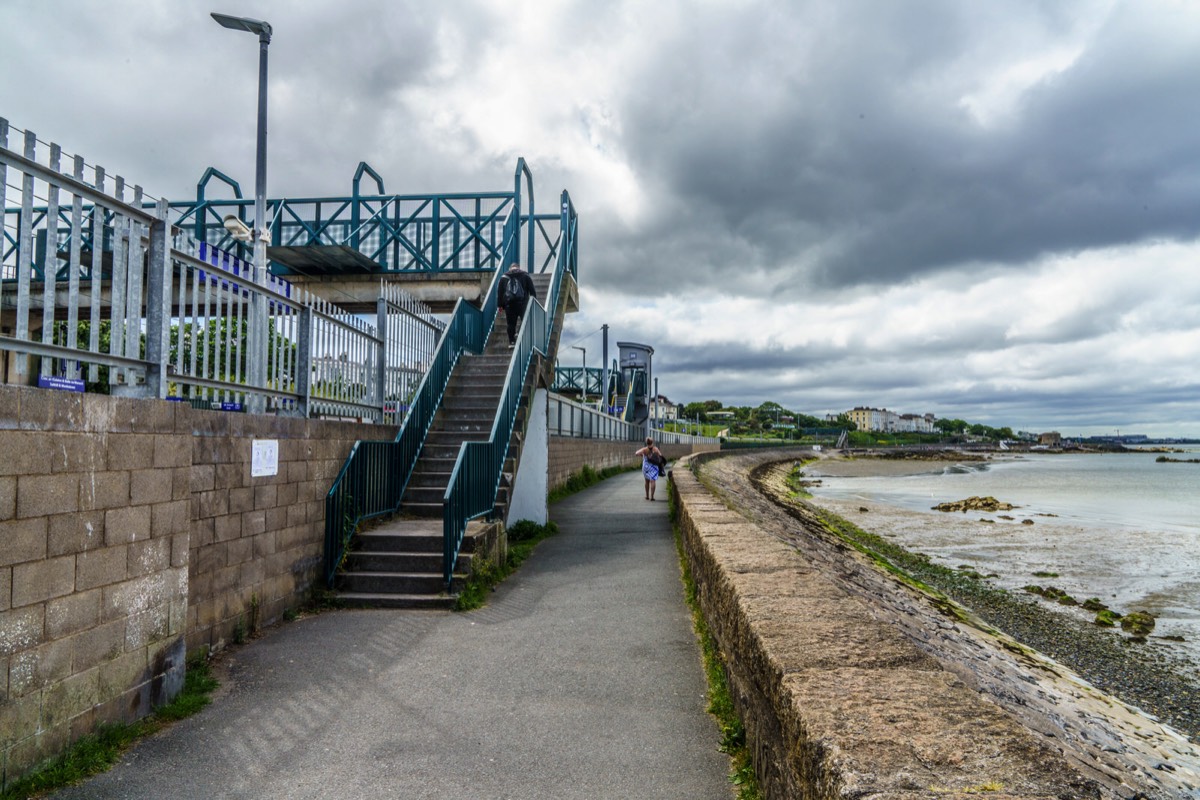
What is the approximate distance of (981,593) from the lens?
11656mm

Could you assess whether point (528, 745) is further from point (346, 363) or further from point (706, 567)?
point (346, 363)

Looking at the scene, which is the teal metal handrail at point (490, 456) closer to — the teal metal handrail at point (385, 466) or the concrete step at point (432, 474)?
the concrete step at point (432, 474)

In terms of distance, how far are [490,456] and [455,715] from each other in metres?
4.99

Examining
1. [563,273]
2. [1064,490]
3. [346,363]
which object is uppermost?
[563,273]

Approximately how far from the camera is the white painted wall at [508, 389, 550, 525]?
1138 cm

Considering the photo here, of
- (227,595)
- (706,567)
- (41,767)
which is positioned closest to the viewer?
(41,767)

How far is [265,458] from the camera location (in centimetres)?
603

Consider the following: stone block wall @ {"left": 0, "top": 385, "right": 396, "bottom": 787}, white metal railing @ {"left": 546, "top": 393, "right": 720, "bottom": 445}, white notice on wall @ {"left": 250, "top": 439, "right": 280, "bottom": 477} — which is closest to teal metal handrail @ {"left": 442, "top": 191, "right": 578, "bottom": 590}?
white notice on wall @ {"left": 250, "top": 439, "right": 280, "bottom": 477}

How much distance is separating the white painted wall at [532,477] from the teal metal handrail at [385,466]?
1449 millimetres

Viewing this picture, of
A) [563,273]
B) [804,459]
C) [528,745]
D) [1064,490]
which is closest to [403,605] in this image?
[528,745]

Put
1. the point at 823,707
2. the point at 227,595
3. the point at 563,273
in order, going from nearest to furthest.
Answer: the point at 823,707
the point at 227,595
the point at 563,273

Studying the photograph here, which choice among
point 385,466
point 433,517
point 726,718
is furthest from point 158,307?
point 433,517

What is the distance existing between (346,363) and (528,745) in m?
5.48

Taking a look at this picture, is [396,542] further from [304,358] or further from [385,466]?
Result: [304,358]
